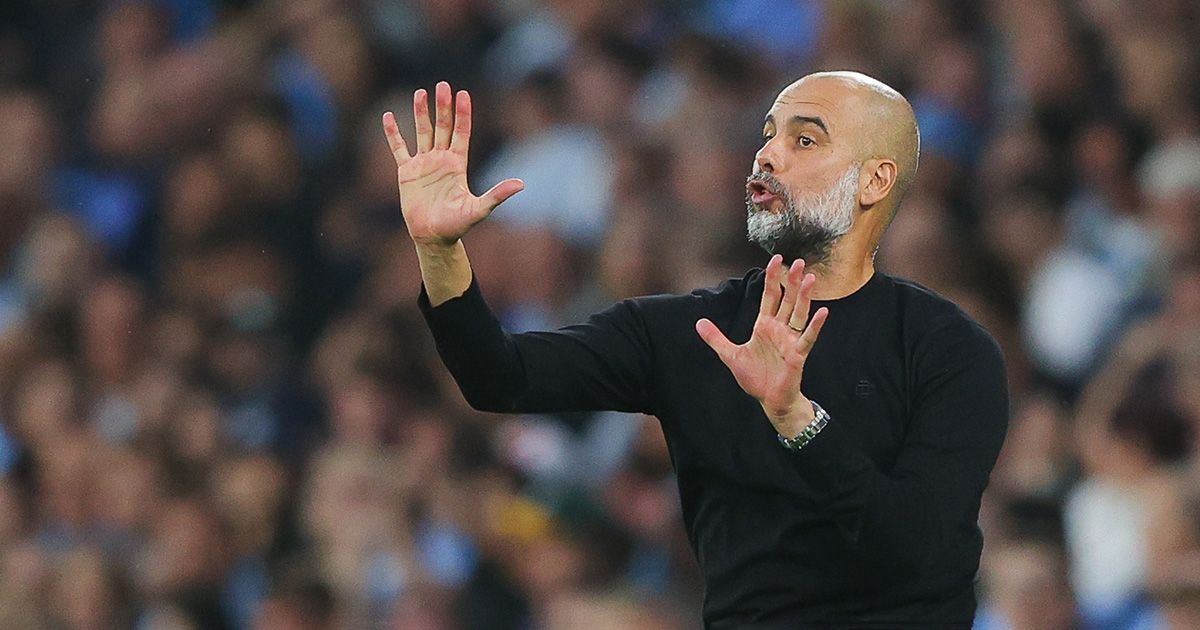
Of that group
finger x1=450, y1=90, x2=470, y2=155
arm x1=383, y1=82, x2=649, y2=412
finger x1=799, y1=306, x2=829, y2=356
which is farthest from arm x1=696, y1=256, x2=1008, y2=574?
finger x1=450, y1=90, x2=470, y2=155

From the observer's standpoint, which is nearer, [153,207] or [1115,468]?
[1115,468]

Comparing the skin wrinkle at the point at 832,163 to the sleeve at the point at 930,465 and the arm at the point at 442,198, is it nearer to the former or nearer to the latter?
the sleeve at the point at 930,465

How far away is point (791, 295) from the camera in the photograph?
310 cm

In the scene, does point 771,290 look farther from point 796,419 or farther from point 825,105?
point 825,105

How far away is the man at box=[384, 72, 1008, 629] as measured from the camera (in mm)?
3143

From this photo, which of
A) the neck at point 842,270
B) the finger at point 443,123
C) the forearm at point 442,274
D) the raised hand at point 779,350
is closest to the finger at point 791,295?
the raised hand at point 779,350

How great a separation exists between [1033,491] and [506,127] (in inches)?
118

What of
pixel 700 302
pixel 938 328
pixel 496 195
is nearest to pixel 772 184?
pixel 700 302

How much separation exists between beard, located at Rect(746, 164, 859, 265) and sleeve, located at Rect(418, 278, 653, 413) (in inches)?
10.0

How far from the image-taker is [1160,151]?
237 inches

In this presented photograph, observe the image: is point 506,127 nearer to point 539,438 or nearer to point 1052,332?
point 539,438

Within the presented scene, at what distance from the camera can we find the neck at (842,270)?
11.5 ft

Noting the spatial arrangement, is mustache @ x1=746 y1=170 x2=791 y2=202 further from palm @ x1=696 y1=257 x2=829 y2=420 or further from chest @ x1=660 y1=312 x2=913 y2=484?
palm @ x1=696 y1=257 x2=829 y2=420

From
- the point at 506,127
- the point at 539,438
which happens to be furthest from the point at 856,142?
the point at 506,127
